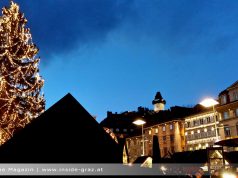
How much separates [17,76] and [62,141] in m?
24.9

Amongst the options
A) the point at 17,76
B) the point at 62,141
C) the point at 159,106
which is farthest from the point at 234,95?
the point at 159,106

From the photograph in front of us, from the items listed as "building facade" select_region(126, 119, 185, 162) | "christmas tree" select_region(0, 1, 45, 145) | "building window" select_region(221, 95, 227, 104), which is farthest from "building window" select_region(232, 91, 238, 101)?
"christmas tree" select_region(0, 1, 45, 145)

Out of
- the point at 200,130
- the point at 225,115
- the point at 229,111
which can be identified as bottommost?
the point at 200,130

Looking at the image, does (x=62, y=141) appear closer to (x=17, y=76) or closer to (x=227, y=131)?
(x=17, y=76)

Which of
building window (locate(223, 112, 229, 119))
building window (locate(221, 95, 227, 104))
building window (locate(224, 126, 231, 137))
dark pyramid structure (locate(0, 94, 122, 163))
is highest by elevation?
building window (locate(221, 95, 227, 104))

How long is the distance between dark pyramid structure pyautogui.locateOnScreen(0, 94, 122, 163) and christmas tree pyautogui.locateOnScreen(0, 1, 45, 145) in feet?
73.6

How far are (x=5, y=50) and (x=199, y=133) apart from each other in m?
53.4

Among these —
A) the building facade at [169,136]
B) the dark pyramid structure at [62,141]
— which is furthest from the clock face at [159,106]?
the dark pyramid structure at [62,141]

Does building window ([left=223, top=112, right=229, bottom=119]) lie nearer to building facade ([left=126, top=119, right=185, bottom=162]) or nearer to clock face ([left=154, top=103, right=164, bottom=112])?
building facade ([left=126, top=119, right=185, bottom=162])

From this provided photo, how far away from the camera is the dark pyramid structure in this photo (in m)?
4.26

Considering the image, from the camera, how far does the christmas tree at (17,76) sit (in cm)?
2633

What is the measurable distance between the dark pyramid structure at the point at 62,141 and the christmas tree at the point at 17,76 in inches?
883

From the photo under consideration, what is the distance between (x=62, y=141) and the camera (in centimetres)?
441

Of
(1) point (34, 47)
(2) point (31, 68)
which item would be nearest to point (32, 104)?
(2) point (31, 68)
